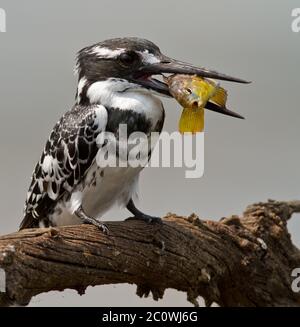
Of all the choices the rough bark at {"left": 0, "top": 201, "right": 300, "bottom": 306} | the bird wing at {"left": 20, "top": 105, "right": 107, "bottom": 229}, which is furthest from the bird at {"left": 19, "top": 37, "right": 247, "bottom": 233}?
the rough bark at {"left": 0, "top": 201, "right": 300, "bottom": 306}

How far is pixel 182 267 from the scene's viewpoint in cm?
309

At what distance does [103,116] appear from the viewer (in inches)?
123

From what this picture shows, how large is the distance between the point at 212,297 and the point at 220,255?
0.16m

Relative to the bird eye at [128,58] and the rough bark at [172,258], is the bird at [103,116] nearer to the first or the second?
the bird eye at [128,58]

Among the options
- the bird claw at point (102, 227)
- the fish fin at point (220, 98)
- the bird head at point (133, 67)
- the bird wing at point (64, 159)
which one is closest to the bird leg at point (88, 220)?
the bird claw at point (102, 227)

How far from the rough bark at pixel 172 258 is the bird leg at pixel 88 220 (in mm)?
28

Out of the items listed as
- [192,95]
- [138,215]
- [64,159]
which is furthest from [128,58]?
[138,215]

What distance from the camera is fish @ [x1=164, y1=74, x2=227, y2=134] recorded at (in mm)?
3097

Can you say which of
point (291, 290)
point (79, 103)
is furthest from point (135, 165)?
point (291, 290)

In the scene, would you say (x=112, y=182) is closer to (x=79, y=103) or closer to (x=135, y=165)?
(x=135, y=165)

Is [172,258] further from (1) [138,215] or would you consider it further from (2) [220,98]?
(2) [220,98]

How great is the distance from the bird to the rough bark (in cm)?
15

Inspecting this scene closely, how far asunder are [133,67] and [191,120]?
0.29m
